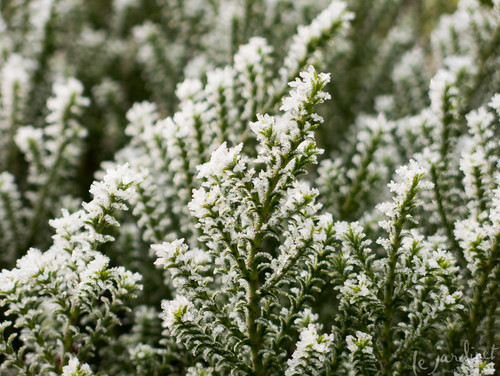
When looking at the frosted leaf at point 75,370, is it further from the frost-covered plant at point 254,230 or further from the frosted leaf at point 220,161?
the frosted leaf at point 220,161

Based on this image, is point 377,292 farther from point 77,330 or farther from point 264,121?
point 77,330

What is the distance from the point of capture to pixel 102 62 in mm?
2785

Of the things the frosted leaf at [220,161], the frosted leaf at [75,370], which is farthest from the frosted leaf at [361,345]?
the frosted leaf at [75,370]

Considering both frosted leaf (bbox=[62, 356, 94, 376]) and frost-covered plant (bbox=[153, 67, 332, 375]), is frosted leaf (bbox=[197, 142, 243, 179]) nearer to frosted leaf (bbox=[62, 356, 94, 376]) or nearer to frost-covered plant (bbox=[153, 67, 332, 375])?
frost-covered plant (bbox=[153, 67, 332, 375])

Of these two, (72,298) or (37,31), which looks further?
(37,31)

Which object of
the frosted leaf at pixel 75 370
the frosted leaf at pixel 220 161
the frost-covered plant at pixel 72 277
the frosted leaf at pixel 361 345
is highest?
the frosted leaf at pixel 220 161

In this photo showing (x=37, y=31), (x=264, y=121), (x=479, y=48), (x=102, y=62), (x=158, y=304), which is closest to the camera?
(x=264, y=121)

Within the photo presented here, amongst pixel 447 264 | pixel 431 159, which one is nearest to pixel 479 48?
pixel 431 159

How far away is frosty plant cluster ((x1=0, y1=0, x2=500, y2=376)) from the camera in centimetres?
110

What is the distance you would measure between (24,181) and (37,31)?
82 centimetres

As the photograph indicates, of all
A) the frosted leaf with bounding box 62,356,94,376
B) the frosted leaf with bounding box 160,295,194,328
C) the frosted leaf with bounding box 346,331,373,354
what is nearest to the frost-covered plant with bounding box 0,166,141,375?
the frosted leaf with bounding box 62,356,94,376

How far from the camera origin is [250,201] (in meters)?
1.07

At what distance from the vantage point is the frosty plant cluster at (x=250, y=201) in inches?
43.4

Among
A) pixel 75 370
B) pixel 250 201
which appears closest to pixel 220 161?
pixel 250 201
